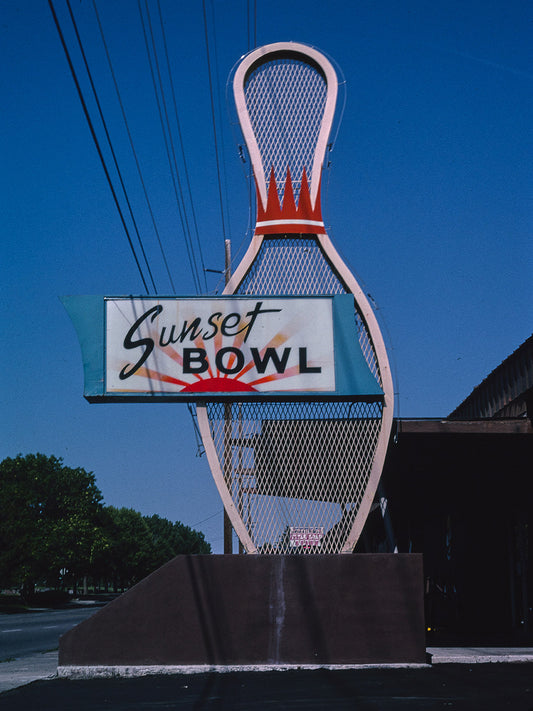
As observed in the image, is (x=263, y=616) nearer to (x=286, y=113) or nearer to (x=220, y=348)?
(x=220, y=348)

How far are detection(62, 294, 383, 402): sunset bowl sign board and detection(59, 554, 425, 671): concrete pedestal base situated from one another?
2.57 m

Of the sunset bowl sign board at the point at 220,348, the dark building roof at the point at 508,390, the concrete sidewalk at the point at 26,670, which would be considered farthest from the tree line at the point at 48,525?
the sunset bowl sign board at the point at 220,348

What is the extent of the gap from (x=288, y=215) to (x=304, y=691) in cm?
719

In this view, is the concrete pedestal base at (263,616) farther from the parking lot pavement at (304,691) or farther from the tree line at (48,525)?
the tree line at (48,525)

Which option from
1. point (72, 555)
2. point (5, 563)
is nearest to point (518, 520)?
point (5, 563)

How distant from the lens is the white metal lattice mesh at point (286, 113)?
1390 cm

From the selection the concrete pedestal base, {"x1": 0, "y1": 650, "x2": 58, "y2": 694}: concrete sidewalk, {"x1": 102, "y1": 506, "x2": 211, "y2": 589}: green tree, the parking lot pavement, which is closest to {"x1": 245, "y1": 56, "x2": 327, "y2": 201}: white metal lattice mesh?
the concrete pedestal base

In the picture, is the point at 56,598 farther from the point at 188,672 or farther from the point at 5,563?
the point at 188,672

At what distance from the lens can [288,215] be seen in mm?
13633

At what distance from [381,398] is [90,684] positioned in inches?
232

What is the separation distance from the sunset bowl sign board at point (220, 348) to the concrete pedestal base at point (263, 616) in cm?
257

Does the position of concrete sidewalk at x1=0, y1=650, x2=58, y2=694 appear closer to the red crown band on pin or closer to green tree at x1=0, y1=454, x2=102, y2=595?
the red crown band on pin

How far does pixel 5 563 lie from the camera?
5012cm

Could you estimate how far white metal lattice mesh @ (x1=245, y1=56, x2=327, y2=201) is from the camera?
1390 cm
